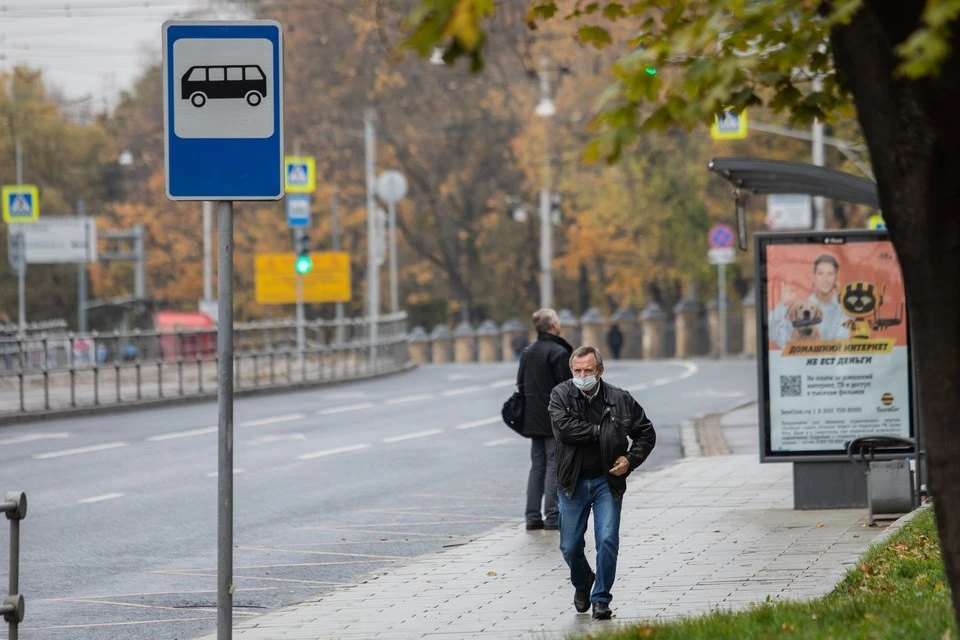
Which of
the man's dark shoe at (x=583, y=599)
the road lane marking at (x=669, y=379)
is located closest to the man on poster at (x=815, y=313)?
the man's dark shoe at (x=583, y=599)

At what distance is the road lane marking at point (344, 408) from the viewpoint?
29.6 meters

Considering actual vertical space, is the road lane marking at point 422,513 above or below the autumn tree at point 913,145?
below

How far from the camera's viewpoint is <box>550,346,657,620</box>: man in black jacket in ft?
30.7

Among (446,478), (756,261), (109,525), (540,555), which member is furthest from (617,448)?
(446,478)

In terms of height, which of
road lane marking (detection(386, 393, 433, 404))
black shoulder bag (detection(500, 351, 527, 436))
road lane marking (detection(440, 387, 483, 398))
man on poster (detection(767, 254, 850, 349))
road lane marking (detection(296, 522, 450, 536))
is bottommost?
road lane marking (detection(296, 522, 450, 536))

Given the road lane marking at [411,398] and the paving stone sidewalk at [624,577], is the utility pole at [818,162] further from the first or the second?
the paving stone sidewalk at [624,577]

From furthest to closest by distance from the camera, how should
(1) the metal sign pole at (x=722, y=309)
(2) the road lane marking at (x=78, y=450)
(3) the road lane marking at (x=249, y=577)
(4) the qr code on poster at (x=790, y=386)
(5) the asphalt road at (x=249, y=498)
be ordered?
(1) the metal sign pole at (x=722, y=309), (2) the road lane marking at (x=78, y=450), (4) the qr code on poster at (x=790, y=386), (3) the road lane marking at (x=249, y=577), (5) the asphalt road at (x=249, y=498)

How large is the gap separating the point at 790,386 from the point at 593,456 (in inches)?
203

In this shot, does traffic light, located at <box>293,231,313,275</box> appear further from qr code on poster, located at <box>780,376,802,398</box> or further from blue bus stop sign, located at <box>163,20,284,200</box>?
blue bus stop sign, located at <box>163,20,284,200</box>

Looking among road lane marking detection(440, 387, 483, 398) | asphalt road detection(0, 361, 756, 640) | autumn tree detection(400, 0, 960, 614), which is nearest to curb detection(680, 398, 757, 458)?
asphalt road detection(0, 361, 756, 640)

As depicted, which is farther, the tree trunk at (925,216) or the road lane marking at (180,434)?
the road lane marking at (180,434)

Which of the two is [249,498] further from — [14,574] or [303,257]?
[303,257]

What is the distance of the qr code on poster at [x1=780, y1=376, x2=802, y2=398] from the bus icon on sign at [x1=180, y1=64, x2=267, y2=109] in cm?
869

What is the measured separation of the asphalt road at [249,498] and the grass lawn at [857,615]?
3076 millimetres
